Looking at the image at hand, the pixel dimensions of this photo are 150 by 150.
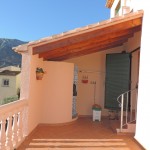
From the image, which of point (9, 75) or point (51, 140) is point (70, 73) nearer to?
point (51, 140)

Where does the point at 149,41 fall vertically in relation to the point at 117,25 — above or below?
below

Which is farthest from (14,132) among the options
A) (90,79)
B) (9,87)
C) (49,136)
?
(9,87)

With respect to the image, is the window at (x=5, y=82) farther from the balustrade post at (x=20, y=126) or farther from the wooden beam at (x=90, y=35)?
the balustrade post at (x=20, y=126)

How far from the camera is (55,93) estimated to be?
7.80 meters

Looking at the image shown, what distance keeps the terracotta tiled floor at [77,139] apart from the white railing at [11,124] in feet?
0.83

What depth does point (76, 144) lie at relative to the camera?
18.3ft

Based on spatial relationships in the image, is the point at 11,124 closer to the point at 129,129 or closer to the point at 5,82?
the point at 129,129

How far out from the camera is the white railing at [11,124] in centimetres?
416

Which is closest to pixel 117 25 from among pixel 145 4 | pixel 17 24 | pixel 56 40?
pixel 145 4

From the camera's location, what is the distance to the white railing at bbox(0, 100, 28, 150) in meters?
4.16

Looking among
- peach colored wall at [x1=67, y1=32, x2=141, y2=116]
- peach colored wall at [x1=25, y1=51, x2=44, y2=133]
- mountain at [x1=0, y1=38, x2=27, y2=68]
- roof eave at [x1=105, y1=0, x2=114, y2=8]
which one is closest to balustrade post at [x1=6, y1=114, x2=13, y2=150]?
peach colored wall at [x1=25, y1=51, x2=44, y2=133]

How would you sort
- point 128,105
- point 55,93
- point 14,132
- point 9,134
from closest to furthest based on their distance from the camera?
point 9,134
point 14,132
point 55,93
point 128,105

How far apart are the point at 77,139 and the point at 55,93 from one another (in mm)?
2126

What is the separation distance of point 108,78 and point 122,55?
1.07 meters
